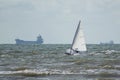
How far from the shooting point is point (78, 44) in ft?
221

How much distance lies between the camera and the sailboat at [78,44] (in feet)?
219

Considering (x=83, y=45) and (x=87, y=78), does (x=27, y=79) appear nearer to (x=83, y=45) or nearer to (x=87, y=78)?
(x=87, y=78)

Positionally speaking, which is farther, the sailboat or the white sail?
the white sail

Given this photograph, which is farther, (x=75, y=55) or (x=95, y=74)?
(x=75, y=55)

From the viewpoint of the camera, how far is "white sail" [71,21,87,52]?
67438mm

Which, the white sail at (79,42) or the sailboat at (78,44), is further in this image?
the white sail at (79,42)

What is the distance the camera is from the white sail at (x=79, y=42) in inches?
2655

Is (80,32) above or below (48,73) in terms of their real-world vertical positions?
above

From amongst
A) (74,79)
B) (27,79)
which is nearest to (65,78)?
(74,79)

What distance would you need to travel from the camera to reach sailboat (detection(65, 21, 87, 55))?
219 feet

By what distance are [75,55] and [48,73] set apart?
3172cm

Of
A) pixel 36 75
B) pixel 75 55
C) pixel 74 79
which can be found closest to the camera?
pixel 74 79

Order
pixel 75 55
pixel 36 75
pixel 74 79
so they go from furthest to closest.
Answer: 1. pixel 75 55
2. pixel 36 75
3. pixel 74 79

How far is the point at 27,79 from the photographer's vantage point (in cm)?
2953
